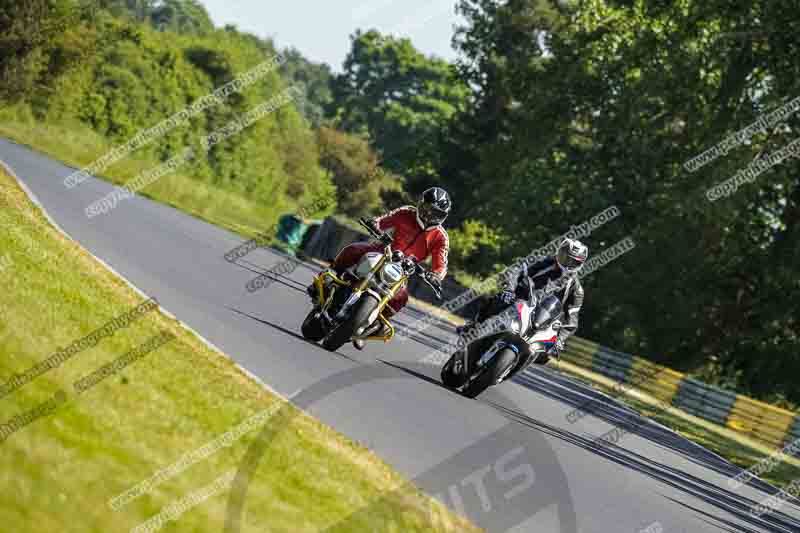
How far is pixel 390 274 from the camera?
39.2 feet

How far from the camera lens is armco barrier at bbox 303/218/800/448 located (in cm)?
2678

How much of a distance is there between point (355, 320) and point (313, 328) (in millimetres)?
1166

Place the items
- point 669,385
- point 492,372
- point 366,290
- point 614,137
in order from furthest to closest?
point 614,137
point 669,385
point 492,372
point 366,290

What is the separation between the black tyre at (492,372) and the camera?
12672 millimetres

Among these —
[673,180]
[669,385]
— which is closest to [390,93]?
[673,180]

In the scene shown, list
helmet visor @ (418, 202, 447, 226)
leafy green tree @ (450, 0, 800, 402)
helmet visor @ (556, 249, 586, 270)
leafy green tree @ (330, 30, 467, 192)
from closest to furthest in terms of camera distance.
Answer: helmet visor @ (418, 202, 447, 226) → helmet visor @ (556, 249, 586, 270) → leafy green tree @ (450, 0, 800, 402) → leafy green tree @ (330, 30, 467, 192)

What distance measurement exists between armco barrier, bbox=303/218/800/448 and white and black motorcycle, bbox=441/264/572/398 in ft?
34.2

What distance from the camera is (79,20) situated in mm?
50625

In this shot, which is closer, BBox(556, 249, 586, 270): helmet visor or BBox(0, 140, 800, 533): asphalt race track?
BBox(0, 140, 800, 533): asphalt race track

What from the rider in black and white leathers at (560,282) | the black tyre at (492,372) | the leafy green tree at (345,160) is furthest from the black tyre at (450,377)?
the leafy green tree at (345,160)

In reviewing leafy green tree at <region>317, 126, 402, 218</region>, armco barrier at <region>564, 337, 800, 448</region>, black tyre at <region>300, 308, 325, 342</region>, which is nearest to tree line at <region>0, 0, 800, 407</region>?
armco barrier at <region>564, 337, 800, 448</region>

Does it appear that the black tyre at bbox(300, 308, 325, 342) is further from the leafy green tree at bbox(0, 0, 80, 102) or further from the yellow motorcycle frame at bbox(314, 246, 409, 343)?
the leafy green tree at bbox(0, 0, 80, 102)

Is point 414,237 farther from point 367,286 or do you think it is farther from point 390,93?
point 390,93

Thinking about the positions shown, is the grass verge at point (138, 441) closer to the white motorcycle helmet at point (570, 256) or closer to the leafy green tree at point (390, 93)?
the white motorcycle helmet at point (570, 256)
